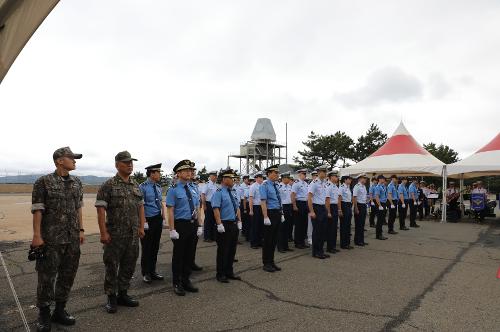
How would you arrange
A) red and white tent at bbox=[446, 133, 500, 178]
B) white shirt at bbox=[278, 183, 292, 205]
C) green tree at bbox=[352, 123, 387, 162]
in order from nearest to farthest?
1. white shirt at bbox=[278, 183, 292, 205]
2. red and white tent at bbox=[446, 133, 500, 178]
3. green tree at bbox=[352, 123, 387, 162]

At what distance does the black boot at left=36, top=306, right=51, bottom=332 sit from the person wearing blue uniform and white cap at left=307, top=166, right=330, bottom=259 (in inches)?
211

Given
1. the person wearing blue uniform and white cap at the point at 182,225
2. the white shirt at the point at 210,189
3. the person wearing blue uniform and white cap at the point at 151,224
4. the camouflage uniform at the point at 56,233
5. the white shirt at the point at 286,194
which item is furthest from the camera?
the white shirt at the point at 210,189

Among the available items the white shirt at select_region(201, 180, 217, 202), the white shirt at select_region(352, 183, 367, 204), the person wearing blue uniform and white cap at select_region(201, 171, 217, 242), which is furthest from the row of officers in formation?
the white shirt at select_region(201, 180, 217, 202)

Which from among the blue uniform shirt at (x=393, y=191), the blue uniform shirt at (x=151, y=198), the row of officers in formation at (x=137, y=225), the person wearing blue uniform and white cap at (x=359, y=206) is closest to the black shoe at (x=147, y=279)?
the row of officers in formation at (x=137, y=225)

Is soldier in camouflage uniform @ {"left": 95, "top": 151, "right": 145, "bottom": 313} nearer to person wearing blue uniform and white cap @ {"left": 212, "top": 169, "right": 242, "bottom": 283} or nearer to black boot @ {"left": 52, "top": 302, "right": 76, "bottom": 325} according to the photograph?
black boot @ {"left": 52, "top": 302, "right": 76, "bottom": 325}

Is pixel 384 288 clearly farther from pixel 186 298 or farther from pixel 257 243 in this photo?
pixel 257 243

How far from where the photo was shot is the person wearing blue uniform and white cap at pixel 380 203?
34.9ft

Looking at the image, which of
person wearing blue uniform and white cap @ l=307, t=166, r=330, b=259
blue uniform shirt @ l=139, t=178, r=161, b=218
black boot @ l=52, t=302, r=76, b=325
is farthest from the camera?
person wearing blue uniform and white cap @ l=307, t=166, r=330, b=259

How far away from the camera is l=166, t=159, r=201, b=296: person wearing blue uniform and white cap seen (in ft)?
17.0

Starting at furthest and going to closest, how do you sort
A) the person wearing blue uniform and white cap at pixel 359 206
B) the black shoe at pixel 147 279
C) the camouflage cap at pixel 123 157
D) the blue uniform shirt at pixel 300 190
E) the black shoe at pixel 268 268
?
1. the person wearing blue uniform and white cap at pixel 359 206
2. the blue uniform shirt at pixel 300 190
3. the black shoe at pixel 268 268
4. the black shoe at pixel 147 279
5. the camouflage cap at pixel 123 157

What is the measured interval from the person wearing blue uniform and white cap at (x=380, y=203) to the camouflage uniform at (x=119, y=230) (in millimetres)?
7923

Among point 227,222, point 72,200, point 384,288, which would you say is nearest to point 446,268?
point 384,288

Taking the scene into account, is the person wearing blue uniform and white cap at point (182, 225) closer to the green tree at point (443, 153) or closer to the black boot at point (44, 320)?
the black boot at point (44, 320)

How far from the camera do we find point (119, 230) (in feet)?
14.4
